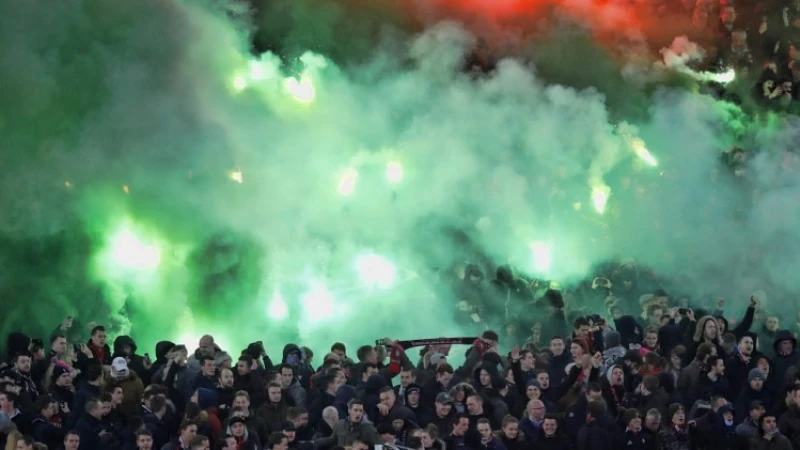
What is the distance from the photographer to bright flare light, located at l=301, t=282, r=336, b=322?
62.1 ft

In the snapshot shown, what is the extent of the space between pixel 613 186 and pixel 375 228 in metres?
3.85

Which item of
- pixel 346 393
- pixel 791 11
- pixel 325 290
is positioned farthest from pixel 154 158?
pixel 791 11

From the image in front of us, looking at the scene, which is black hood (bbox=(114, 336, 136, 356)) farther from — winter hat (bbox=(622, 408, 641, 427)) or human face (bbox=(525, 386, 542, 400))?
winter hat (bbox=(622, 408, 641, 427))

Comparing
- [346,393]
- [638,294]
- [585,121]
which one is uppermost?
[585,121]

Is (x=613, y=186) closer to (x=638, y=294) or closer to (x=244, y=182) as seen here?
(x=638, y=294)

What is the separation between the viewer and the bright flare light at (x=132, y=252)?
1831 centimetres

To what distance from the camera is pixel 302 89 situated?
2047cm

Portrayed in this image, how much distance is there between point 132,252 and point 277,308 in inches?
86.5

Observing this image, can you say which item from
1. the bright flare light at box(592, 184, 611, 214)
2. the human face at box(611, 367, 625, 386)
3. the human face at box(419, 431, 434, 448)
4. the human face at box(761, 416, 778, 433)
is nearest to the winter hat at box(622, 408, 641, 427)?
the human face at box(611, 367, 625, 386)

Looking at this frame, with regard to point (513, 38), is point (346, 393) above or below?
below

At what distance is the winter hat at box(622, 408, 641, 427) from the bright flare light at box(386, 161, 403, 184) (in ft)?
29.3

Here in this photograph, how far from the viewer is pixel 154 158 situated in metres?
18.9

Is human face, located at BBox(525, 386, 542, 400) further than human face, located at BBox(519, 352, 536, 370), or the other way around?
human face, located at BBox(519, 352, 536, 370)

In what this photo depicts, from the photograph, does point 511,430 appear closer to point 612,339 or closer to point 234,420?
point 612,339
